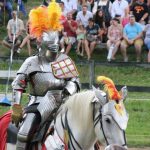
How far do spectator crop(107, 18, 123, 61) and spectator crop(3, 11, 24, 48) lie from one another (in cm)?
281

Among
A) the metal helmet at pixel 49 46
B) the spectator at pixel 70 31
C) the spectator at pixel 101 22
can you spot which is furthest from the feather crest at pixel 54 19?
the spectator at pixel 101 22

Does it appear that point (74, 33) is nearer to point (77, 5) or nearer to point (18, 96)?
point (77, 5)

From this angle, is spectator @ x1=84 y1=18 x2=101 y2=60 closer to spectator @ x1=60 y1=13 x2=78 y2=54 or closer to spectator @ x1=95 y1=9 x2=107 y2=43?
spectator @ x1=95 y1=9 x2=107 y2=43

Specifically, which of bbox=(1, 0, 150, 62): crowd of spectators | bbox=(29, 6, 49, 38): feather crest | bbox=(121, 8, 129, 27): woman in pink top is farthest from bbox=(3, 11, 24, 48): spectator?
bbox=(29, 6, 49, 38): feather crest

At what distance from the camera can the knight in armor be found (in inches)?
380

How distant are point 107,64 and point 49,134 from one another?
9.32m

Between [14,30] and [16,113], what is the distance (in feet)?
41.2

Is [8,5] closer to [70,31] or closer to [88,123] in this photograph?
[70,31]

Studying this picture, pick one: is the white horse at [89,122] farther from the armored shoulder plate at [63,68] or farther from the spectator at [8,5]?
the spectator at [8,5]

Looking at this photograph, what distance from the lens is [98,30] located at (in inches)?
867

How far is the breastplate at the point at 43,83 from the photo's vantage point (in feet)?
31.9

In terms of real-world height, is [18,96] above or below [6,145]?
above

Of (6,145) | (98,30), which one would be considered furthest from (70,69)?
(98,30)

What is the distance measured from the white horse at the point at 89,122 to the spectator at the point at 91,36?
40.7 feet
